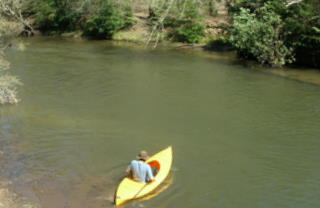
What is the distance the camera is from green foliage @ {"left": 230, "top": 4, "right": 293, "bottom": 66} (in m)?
24.0

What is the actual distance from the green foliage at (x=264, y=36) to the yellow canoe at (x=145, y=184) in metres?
14.4

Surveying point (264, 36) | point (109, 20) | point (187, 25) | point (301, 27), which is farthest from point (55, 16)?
point (301, 27)

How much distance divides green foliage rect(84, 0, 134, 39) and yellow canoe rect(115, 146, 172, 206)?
2399cm

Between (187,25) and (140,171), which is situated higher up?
(187,25)

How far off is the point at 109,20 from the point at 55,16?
228 inches

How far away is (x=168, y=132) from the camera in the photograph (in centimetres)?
1444

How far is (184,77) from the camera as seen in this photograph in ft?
71.8

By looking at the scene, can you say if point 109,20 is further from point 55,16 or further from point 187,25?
point 187,25

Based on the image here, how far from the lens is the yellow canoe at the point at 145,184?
9562 millimetres

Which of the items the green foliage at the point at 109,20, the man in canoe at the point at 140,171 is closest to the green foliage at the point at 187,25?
the green foliage at the point at 109,20

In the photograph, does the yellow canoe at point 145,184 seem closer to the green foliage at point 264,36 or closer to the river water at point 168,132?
the river water at point 168,132

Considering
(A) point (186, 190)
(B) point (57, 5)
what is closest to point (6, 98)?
(A) point (186, 190)

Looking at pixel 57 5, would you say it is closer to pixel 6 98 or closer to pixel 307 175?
pixel 6 98

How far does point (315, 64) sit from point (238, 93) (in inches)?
292
